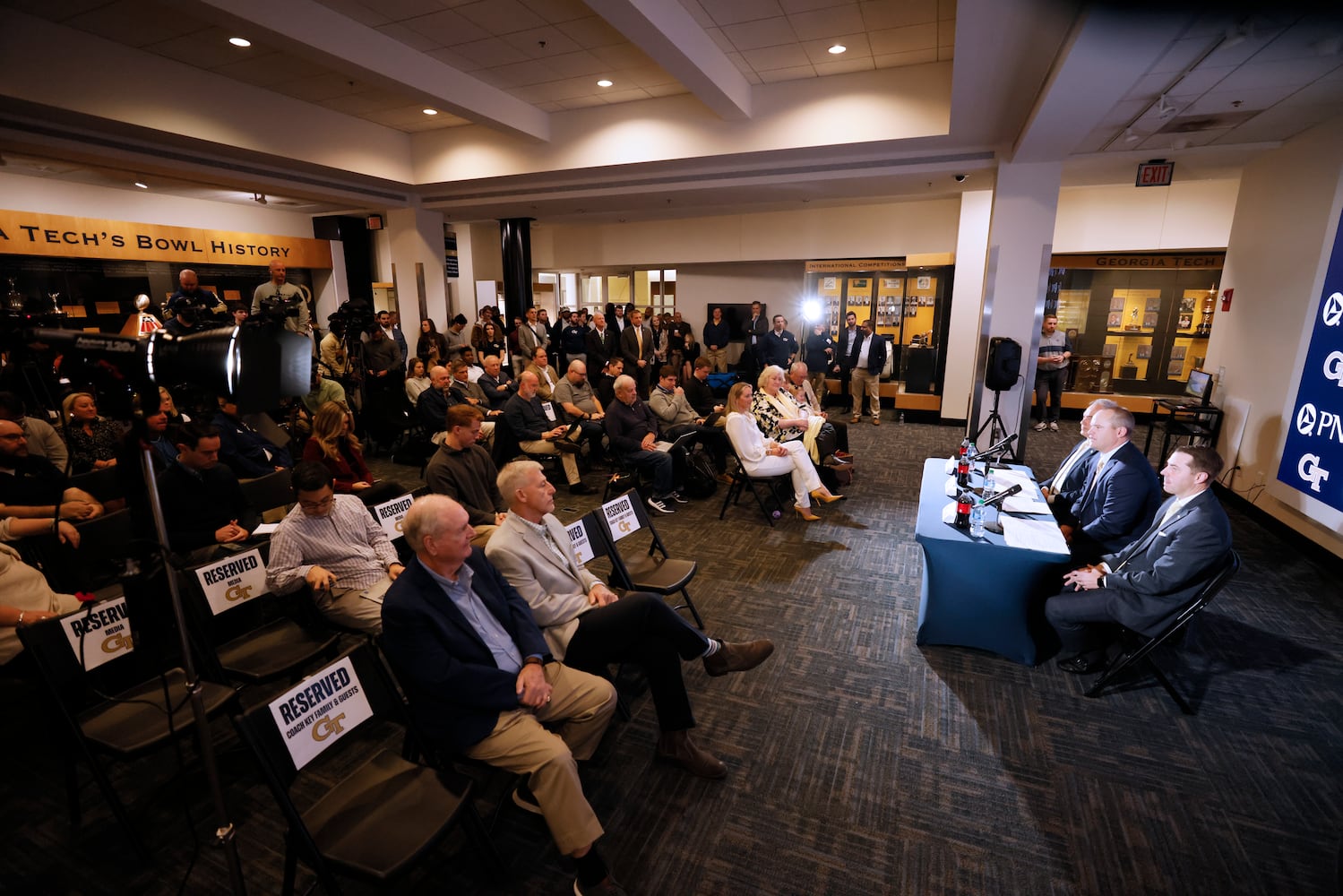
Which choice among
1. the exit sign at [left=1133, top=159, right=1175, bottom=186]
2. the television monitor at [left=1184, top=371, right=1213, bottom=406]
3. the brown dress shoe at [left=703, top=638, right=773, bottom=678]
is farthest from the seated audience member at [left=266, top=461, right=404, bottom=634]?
the exit sign at [left=1133, top=159, right=1175, bottom=186]

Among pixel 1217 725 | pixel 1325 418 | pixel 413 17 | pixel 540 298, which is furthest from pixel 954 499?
pixel 540 298

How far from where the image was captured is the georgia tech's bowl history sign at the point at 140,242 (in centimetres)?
766

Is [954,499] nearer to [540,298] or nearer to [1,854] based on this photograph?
[1,854]

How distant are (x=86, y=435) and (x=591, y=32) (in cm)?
486

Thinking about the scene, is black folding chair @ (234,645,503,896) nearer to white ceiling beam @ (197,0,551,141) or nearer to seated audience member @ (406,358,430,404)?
white ceiling beam @ (197,0,551,141)

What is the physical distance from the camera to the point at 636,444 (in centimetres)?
546

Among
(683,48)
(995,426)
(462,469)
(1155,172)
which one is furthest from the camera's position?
(995,426)

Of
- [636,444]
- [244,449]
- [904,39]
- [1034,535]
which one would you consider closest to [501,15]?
[904,39]

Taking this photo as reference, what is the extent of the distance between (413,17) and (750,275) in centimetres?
839

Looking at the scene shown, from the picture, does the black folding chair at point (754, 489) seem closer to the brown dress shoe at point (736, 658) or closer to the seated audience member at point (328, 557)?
the brown dress shoe at point (736, 658)

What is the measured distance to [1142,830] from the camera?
7.12 feet

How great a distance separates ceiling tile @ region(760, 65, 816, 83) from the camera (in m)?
5.71

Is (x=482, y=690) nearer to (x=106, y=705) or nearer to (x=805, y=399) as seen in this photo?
(x=106, y=705)

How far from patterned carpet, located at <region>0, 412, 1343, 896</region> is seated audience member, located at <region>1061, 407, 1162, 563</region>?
681 millimetres
